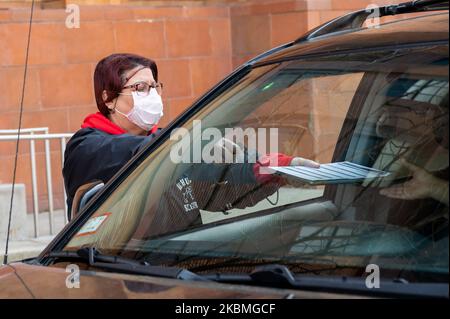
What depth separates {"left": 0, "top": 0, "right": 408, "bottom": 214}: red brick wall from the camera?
8.35 meters

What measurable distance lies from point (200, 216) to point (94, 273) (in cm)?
53

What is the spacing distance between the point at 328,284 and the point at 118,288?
22.9 inches

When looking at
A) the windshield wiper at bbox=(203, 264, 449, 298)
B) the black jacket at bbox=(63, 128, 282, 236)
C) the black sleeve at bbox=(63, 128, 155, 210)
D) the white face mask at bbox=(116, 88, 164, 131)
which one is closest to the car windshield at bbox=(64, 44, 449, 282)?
the black jacket at bbox=(63, 128, 282, 236)

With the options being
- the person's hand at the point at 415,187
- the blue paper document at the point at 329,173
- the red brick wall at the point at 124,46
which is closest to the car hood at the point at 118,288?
the person's hand at the point at 415,187

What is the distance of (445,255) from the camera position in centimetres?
233

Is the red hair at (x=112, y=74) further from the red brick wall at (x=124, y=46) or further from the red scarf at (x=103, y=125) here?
the red brick wall at (x=124, y=46)

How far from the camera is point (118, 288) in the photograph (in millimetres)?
2518

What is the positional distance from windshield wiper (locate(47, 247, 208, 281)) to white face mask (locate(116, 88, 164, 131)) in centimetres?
145

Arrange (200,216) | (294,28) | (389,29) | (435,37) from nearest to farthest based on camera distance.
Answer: (435,37), (389,29), (200,216), (294,28)

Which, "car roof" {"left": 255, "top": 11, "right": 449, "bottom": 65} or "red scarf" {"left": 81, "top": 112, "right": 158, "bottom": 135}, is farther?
"red scarf" {"left": 81, "top": 112, "right": 158, "bottom": 135}

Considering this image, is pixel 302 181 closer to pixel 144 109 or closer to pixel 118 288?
pixel 118 288

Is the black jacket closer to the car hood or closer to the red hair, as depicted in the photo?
the car hood
